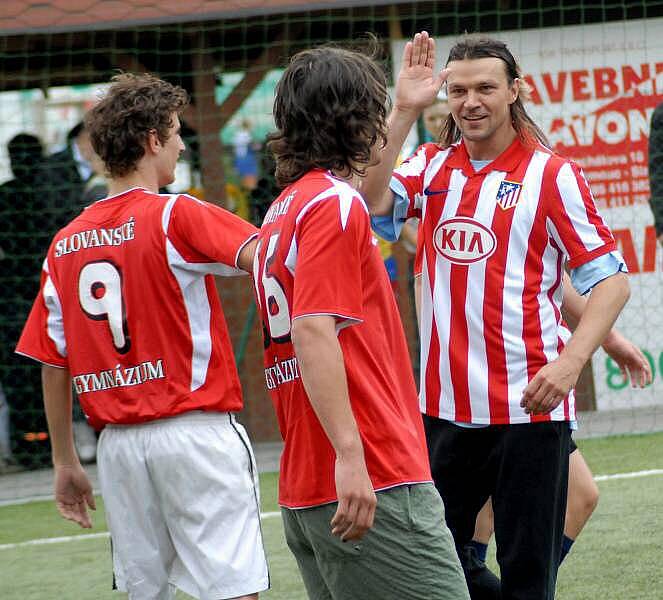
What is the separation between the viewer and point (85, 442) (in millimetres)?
8641

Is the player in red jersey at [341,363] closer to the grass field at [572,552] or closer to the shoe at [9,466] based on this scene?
the grass field at [572,552]

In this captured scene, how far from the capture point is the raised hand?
3264mm

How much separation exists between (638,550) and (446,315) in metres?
1.94

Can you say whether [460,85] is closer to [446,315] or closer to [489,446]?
[446,315]

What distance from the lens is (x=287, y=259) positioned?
2531 mm

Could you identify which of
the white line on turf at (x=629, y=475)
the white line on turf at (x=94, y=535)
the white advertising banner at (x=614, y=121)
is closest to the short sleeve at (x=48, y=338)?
the white line on turf at (x=94, y=535)

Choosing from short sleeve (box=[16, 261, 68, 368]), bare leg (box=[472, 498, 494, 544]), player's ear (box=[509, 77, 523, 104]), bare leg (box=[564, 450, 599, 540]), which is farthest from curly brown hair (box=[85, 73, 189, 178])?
bare leg (box=[564, 450, 599, 540])

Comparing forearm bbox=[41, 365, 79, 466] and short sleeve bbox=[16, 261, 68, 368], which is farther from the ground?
short sleeve bbox=[16, 261, 68, 368]

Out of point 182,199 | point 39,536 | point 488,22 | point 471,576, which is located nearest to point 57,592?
point 39,536

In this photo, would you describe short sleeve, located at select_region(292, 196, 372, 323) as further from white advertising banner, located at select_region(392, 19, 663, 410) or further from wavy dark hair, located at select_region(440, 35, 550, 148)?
white advertising banner, located at select_region(392, 19, 663, 410)

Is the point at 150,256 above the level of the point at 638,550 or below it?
above

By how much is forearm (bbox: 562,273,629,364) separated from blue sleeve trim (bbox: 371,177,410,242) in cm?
60

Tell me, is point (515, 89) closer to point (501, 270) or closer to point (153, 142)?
point (501, 270)

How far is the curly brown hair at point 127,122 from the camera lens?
132 inches
